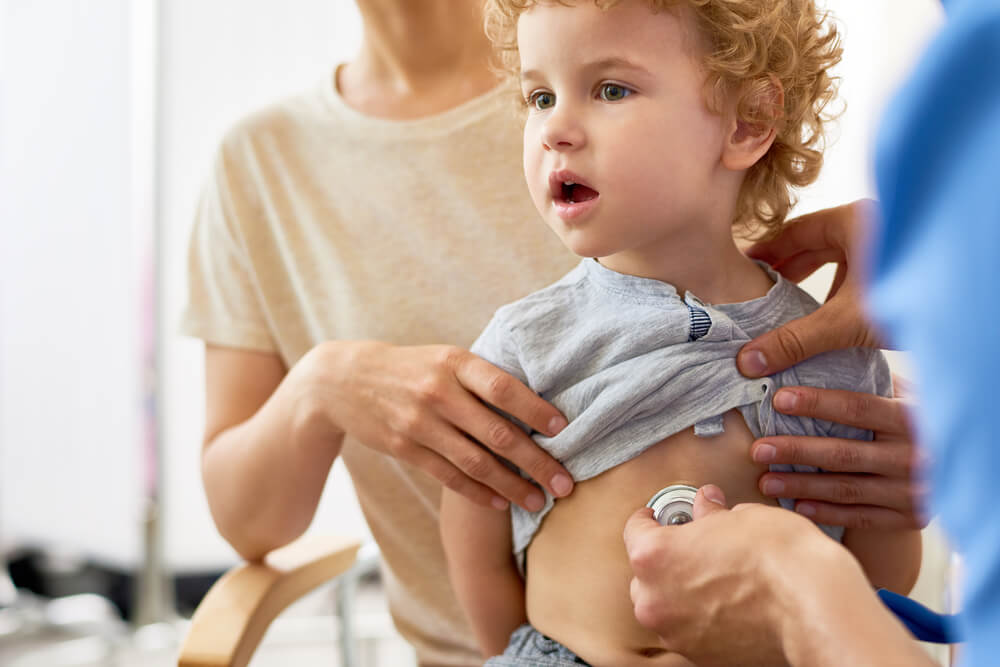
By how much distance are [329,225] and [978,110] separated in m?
1.13

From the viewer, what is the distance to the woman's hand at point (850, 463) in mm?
975

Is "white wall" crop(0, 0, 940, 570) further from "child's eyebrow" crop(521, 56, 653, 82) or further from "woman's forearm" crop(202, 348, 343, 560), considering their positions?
"child's eyebrow" crop(521, 56, 653, 82)

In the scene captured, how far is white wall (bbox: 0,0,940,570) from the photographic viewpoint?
279cm

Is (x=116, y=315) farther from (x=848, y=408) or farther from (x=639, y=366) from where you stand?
(x=848, y=408)

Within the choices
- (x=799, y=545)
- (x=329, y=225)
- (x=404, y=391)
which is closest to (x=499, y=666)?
(x=404, y=391)

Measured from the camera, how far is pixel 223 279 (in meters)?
1.46

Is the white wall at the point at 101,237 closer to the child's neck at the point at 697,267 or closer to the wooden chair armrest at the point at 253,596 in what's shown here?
the wooden chair armrest at the point at 253,596

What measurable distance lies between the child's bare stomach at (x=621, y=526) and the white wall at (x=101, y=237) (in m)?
1.92

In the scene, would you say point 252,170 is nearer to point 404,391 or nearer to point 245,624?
point 404,391

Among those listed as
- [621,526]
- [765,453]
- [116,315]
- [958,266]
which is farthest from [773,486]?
[116,315]

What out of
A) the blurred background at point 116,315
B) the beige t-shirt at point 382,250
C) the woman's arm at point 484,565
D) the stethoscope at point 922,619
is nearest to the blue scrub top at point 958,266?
the stethoscope at point 922,619

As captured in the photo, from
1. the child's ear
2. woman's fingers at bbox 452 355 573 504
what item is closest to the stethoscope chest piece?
woman's fingers at bbox 452 355 573 504

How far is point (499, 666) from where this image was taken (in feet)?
3.30

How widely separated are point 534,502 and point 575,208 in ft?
1.05
